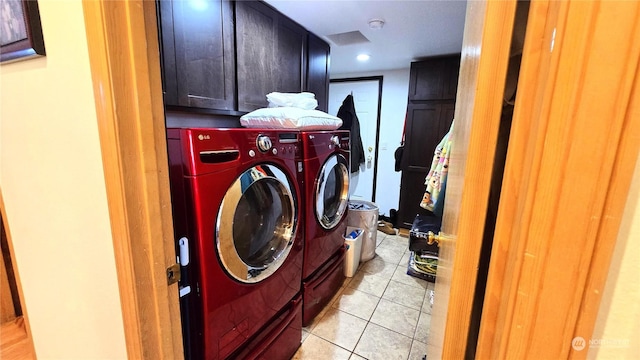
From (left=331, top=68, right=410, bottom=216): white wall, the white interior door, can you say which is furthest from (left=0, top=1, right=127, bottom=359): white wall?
(left=331, top=68, right=410, bottom=216): white wall

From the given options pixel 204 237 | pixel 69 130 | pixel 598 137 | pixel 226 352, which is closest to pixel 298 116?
pixel 204 237

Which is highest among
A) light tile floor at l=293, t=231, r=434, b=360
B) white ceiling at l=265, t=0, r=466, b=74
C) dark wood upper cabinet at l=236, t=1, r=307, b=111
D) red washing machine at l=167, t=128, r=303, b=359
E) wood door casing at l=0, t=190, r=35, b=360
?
white ceiling at l=265, t=0, r=466, b=74

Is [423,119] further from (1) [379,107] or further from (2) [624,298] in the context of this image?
(2) [624,298]

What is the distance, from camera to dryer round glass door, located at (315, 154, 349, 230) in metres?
1.70

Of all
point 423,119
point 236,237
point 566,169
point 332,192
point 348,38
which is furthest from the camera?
point 423,119

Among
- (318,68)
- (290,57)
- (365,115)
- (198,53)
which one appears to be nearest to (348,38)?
(318,68)

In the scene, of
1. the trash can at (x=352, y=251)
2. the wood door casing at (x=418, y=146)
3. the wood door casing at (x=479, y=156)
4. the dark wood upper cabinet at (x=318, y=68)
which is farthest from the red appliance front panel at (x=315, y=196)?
the wood door casing at (x=418, y=146)

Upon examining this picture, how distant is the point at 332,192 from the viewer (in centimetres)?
203

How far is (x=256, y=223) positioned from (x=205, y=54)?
957 mm

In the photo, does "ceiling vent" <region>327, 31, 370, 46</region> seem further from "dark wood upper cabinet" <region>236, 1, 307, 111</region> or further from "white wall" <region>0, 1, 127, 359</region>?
Answer: "white wall" <region>0, 1, 127, 359</region>

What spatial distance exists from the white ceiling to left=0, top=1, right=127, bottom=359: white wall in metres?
1.39

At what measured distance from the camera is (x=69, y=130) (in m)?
0.68

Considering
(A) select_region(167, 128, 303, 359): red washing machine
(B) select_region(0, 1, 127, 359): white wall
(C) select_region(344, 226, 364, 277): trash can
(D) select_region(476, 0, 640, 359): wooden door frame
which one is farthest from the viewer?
(C) select_region(344, 226, 364, 277): trash can

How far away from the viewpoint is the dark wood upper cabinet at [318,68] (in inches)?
87.7
